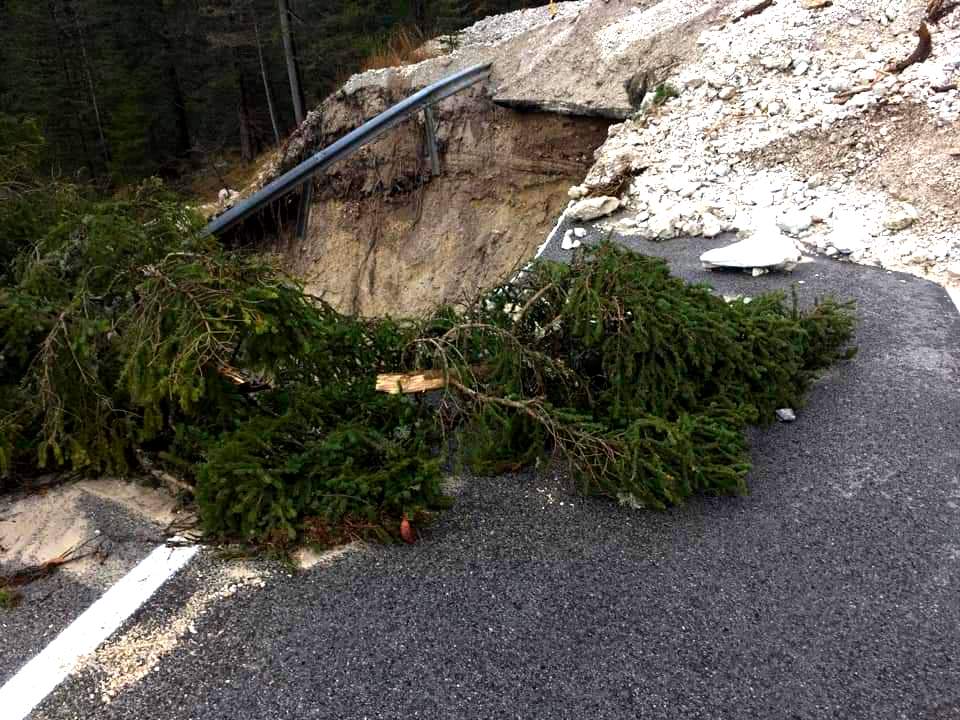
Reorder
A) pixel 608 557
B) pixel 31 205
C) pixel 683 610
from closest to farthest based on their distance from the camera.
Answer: pixel 683 610, pixel 608 557, pixel 31 205

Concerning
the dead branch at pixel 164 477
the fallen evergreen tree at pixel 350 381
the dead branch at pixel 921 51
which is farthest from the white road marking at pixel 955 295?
the dead branch at pixel 164 477

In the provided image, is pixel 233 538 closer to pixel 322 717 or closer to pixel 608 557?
pixel 322 717

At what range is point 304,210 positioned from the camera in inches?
582

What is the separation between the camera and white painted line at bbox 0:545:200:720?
2756mm

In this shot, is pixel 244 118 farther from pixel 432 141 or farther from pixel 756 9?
pixel 756 9

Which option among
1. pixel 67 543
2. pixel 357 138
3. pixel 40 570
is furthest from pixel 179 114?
pixel 40 570

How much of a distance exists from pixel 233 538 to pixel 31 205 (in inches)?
155

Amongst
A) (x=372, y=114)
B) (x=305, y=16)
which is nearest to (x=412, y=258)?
(x=372, y=114)

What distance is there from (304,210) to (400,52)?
567cm

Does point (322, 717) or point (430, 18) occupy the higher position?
point (430, 18)

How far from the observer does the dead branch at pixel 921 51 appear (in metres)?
8.34

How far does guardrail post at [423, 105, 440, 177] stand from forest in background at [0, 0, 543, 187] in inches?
322

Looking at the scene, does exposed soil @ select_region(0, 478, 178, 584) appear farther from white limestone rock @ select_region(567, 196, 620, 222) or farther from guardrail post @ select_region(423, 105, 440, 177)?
guardrail post @ select_region(423, 105, 440, 177)

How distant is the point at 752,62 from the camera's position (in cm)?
985
